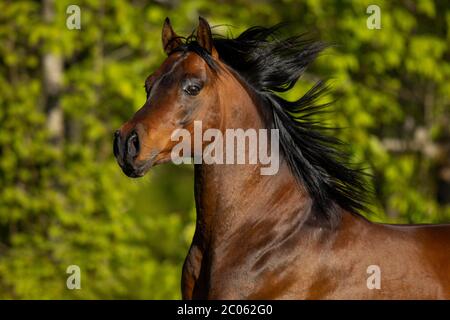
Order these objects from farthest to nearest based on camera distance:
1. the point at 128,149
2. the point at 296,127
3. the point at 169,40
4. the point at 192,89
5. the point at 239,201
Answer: the point at 169,40 → the point at 296,127 → the point at 239,201 → the point at 192,89 → the point at 128,149

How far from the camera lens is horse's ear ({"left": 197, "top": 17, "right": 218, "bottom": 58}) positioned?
157 inches

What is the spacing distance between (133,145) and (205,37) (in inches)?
25.6

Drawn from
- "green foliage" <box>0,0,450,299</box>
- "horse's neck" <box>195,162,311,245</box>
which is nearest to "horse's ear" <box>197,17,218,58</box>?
"horse's neck" <box>195,162,311,245</box>

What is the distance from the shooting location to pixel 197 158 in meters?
3.96

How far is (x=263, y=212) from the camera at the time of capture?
400cm

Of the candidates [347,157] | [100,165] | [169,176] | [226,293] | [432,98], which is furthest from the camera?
[169,176]

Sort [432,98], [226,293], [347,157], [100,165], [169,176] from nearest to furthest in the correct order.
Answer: [226,293] < [347,157] < [100,165] < [432,98] < [169,176]

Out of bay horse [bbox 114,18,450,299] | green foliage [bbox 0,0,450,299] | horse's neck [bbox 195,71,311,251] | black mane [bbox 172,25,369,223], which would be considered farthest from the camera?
green foliage [bbox 0,0,450,299]

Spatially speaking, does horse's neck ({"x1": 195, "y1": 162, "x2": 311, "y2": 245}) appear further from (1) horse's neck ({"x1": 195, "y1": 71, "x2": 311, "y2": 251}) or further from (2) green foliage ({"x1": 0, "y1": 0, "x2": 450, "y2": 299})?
(2) green foliage ({"x1": 0, "y1": 0, "x2": 450, "y2": 299})

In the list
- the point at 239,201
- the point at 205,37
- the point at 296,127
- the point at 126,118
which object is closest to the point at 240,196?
the point at 239,201

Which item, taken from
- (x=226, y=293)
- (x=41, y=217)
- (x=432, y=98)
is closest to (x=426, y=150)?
(x=432, y=98)

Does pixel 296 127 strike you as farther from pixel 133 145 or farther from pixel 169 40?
pixel 133 145

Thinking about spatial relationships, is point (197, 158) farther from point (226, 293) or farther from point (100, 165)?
point (100, 165)
